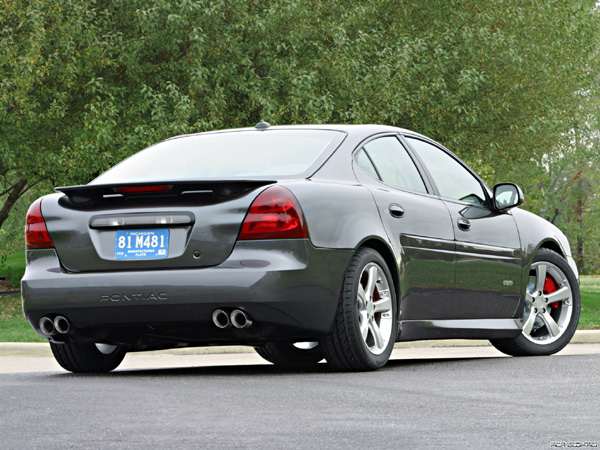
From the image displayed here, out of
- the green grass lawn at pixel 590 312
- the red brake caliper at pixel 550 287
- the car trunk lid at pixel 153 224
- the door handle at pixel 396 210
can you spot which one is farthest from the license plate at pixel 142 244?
the green grass lawn at pixel 590 312

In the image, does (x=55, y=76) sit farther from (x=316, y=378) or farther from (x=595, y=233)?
(x=595, y=233)

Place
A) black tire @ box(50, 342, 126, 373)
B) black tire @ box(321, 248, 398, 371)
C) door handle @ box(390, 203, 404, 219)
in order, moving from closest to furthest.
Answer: black tire @ box(321, 248, 398, 371), door handle @ box(390, 203, 404, 219), black tire @ box(50, 342, 126, 373)

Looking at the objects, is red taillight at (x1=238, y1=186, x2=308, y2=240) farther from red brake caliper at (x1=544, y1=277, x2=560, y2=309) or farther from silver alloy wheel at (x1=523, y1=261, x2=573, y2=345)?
red brake caliper at (x1=544, y1=277, x2=560, y2=309)

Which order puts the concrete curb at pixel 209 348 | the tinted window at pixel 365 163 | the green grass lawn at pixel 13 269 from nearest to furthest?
the tinted window at pixel 365 163 < the concrete curb at pixel 209 348 < the green grass lawn at pixel 13 269

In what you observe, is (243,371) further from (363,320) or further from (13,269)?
(13,269)

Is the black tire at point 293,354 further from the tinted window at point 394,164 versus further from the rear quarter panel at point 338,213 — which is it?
the rear quarter panel at point 338,213

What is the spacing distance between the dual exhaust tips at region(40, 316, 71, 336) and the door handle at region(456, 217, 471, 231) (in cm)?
275

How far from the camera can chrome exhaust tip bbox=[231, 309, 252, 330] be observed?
652 centimetres

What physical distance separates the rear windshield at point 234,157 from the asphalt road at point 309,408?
123 cm

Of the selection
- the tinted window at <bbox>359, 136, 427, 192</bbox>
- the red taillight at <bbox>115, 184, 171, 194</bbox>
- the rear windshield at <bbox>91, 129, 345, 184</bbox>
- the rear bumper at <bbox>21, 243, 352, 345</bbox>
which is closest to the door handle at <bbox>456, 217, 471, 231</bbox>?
the tinted window at <bbox>359, 136, 427, 192</bbox>

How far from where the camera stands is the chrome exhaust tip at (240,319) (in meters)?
6.52

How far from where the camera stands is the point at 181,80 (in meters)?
20.7

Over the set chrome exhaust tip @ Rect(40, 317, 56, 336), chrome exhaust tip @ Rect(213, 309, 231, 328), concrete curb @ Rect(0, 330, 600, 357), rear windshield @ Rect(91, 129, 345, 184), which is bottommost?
concrete curb @ Rect(0, 330, 600, 357)

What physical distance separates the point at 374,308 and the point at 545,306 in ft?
7.94
